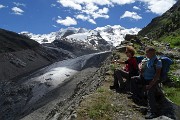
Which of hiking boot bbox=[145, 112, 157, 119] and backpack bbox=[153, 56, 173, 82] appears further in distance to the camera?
backpack bbox=[153, 56, 173, 82]

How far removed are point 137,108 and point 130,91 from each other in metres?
2.33

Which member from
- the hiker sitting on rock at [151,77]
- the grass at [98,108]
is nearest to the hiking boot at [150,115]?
the hiker sitting on rock at [151,77]

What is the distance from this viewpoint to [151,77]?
19172 millimetres

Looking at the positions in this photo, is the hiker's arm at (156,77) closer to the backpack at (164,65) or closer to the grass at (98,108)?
the backpack at (164,65)

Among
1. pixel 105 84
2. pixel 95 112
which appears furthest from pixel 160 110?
pixel 105 84

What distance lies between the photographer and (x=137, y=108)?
1986 cm

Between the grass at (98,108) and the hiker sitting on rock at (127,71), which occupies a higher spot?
the hiker sitting on rock at (127,71)

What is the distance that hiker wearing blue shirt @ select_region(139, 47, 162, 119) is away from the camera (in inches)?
715

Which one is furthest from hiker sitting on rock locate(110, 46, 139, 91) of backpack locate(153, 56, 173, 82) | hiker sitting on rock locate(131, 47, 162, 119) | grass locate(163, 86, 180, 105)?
backpack locate(153, 56, 173, 82)

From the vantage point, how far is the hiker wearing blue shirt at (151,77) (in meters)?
18.2

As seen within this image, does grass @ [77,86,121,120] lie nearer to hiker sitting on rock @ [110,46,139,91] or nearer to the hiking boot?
hiker sitting on rock @ [110,46,139,91]

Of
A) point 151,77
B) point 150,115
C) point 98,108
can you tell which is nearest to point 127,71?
point 151,77

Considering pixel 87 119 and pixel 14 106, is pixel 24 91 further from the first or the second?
pixel 87 119

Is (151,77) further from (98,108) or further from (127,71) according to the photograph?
(127,71)
